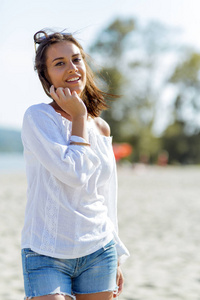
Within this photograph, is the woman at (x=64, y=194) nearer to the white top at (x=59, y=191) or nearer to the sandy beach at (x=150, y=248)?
the white top at (x=59, y=191)

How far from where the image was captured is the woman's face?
82.6 inches

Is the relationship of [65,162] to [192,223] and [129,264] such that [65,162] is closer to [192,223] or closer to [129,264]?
[129,264]

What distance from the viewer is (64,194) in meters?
1.93

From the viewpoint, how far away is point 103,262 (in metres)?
2.01

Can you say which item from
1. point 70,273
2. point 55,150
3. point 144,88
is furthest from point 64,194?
point 144,88

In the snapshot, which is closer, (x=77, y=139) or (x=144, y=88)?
(x=77, y=139)

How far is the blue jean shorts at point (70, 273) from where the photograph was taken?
6.07 feet

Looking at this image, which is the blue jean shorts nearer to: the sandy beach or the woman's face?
the woman's face

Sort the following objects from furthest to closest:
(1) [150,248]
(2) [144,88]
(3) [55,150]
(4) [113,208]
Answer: (2) [144,88], (1) [150,248], (4) [113,208], (3) [55,150]

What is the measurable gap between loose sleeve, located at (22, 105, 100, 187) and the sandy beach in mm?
2554

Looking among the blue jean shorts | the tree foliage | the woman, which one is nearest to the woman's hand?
the woman

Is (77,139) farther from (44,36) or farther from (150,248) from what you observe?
(150,248)

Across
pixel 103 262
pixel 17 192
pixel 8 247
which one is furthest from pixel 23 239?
pixel 17 192

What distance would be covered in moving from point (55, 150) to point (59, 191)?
17 centimetres
